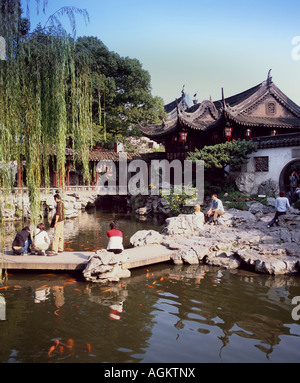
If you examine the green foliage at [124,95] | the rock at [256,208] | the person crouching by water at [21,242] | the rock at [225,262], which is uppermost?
the green foliage at [124,95]

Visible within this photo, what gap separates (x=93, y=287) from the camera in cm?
595

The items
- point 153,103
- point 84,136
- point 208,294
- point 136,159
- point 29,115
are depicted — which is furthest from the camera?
point 153,103

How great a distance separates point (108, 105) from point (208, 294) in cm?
2127

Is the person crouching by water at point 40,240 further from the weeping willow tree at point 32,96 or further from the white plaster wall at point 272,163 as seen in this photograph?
the white plaster wall at point 272,163

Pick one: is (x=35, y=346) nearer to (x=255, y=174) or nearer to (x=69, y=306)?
(x=69, y=306)

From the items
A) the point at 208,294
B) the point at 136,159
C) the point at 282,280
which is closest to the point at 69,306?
the point at 208,294

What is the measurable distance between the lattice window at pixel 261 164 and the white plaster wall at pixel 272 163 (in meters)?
0.15

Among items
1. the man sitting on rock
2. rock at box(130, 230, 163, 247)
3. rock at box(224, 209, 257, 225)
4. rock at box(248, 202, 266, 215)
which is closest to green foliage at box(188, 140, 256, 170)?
rock at box(248, 202, 266, 215)

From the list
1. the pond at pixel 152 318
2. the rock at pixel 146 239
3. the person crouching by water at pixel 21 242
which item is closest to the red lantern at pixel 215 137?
the rock at pixel 146 239

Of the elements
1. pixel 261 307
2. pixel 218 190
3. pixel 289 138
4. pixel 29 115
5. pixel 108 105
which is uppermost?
pixel 108 105

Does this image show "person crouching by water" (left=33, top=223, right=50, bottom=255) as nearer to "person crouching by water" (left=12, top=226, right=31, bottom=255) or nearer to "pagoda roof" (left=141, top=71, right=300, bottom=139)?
"person crouching by water" (left=12, top=226, right=31, bottom=255)

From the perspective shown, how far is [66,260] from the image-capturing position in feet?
22.3

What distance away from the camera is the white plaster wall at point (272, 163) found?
1478 cm

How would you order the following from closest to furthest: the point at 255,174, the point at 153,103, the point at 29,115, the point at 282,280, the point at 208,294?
the point at 29,115, the point at 208,294, the point at 282,280, the point at 255,174, the point at 153,103
